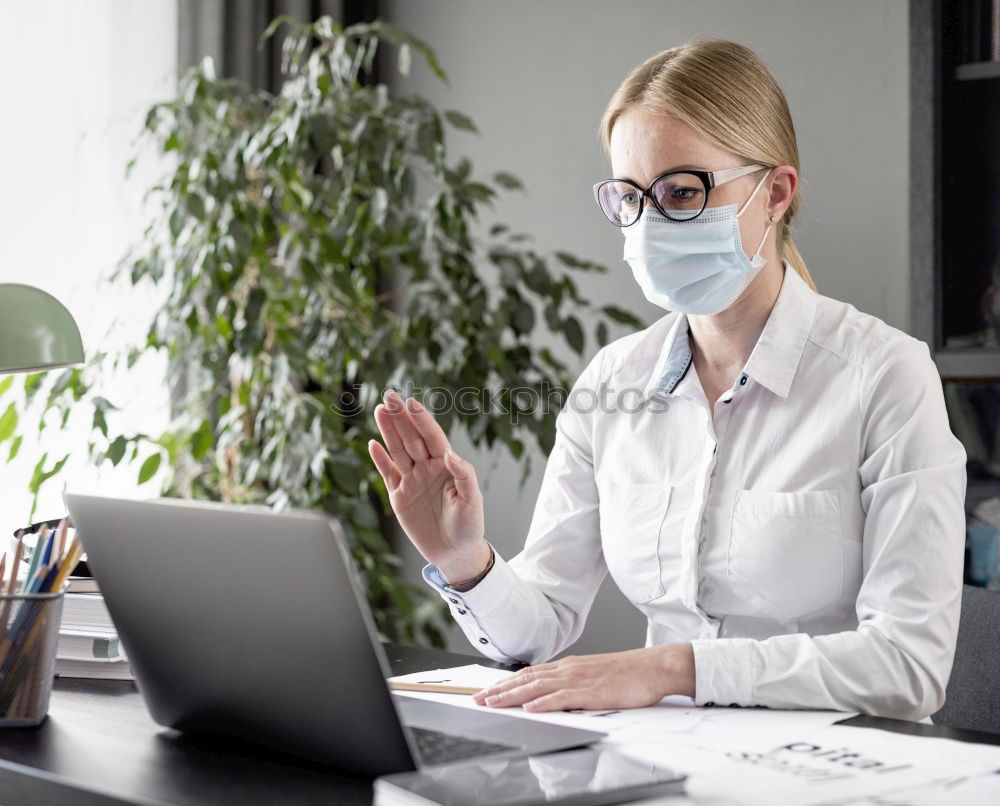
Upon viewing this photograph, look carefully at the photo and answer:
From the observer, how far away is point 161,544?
0.87 meters

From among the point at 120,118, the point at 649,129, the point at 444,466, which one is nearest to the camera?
the point at 444,466

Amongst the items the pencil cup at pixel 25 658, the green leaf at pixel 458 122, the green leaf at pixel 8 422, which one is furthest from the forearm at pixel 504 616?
the green leaf at pixel 458 122

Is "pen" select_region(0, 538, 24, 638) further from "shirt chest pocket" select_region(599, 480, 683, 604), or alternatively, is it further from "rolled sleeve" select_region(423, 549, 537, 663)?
"shirt chest pocket" select_region(599, 480, 683, 604)

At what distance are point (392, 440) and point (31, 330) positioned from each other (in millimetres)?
360

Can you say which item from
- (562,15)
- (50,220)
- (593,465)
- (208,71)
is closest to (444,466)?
(593,465)

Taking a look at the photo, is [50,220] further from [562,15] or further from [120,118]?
[562,15]

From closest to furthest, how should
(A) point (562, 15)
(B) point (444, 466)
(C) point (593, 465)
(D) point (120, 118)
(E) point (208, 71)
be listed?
(B) point (444, 466) → (C) point (593, 465) → (E) point (208, 71) → (D) point (120, 118) → (A) point (562, 15)

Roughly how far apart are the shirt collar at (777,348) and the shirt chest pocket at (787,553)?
135 millimetres

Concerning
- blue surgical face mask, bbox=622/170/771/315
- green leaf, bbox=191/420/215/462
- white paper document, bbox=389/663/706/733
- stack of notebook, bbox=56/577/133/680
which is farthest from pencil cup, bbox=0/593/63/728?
green leaf, bbox=191/420/215/462

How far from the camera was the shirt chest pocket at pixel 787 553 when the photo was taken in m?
1.28

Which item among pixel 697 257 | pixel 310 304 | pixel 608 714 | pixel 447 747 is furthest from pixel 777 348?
pixel 310 304

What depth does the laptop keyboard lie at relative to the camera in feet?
2.70

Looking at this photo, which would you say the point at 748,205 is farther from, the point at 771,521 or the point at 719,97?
the point at 771,521

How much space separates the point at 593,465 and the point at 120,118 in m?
1.58
